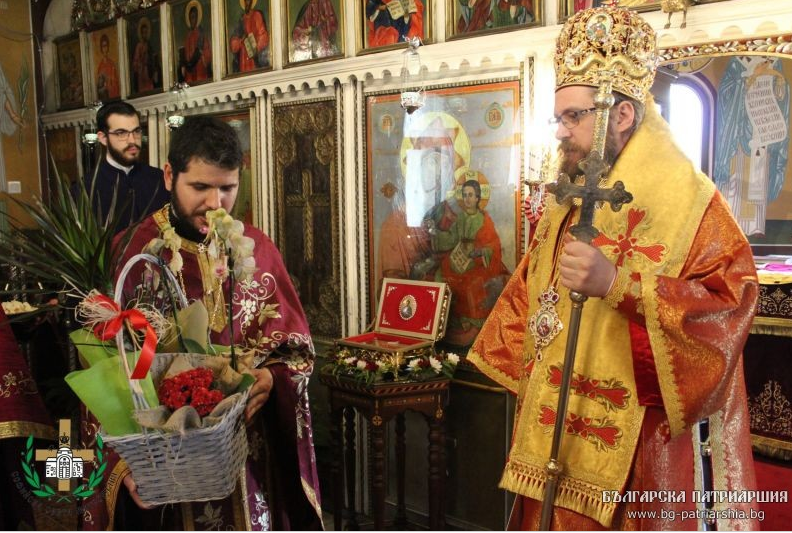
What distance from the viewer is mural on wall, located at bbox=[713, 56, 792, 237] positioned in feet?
11.8

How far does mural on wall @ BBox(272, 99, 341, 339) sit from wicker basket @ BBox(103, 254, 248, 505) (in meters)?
3.55

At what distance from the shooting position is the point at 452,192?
4.84 meters

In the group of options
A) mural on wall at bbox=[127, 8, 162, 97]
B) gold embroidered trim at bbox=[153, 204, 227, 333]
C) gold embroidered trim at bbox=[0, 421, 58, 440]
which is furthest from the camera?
mural on wall at bbox=[127, 8, 162, 97]

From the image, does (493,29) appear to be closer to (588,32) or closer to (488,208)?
(488,208)

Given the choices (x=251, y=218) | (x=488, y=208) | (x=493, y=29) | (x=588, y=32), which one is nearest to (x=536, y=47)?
(x=493, y=29)

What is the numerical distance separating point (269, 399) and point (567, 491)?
3.51ft

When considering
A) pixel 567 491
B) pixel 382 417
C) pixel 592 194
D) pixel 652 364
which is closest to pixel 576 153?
pixel 592 194

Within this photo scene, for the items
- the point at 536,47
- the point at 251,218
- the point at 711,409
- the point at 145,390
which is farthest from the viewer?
the point at 251,218

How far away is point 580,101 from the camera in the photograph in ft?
7.71

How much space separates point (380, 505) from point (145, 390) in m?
2.76

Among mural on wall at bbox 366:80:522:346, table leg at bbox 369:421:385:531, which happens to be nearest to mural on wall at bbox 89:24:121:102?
mural on wall at bbox 366:80:522:346

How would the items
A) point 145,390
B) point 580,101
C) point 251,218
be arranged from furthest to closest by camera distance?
point 251,218 < point 580,101 < point 145,390

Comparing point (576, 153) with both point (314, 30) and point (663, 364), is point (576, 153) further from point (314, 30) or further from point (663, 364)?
point (314, 30)

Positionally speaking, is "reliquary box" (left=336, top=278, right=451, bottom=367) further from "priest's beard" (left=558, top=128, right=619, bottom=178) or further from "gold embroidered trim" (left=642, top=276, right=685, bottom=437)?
"gold embroidered trim" (left=642, top=276, right=685, bottom=437)
